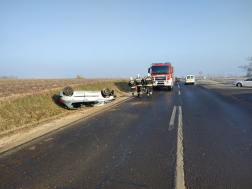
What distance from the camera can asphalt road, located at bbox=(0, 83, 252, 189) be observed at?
303cm

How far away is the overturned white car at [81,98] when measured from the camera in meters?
9.91

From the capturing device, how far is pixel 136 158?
3832 millimetres

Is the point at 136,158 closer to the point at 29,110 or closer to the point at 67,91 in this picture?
the point at 29,110

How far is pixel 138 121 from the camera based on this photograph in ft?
22.9

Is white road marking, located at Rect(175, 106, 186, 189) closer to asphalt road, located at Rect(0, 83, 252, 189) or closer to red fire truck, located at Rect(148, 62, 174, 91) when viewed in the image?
asphalt road, located at Rect(0, 83, 252, 189)

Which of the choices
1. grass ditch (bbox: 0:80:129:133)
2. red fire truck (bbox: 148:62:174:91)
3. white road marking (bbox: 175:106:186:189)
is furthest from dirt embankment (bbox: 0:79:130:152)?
red fire truck (bbox: 148:62:174:91)

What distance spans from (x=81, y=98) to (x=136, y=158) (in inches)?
283

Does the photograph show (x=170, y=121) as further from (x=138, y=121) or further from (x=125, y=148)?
(x=125, y=148)

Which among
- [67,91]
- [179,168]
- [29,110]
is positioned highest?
[67,91]

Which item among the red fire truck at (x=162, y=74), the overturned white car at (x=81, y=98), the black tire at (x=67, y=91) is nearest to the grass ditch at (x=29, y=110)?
the overturned white car at (x=81, y=98)

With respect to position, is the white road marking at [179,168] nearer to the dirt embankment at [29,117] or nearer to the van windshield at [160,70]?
the dirt embankment at [29,117]

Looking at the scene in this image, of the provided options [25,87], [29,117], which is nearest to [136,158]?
[29,117]

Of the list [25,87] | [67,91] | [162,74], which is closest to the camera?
[67,91]

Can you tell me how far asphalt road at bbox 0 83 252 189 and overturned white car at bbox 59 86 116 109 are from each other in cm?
401
